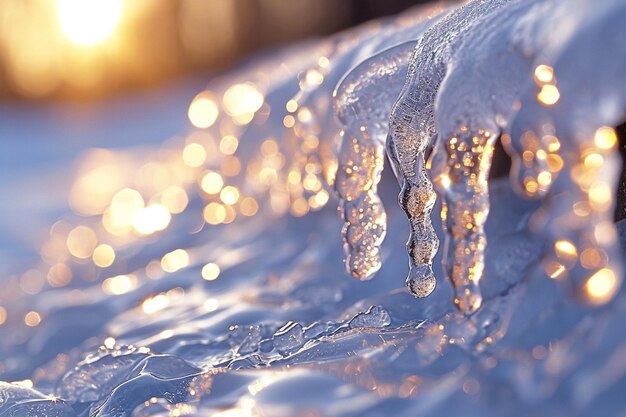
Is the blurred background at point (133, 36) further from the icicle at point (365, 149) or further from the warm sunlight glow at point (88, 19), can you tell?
the icicle at point (365, 149)

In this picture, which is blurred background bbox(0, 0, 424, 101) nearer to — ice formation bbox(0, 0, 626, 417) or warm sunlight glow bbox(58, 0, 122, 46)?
warm sunlight glow bbox(58, 0, 122, 46)

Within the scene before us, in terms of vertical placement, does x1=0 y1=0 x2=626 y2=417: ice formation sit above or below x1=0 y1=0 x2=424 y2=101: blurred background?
below

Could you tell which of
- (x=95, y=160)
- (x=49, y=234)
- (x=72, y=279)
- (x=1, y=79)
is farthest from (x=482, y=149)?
(x=1, y=79)

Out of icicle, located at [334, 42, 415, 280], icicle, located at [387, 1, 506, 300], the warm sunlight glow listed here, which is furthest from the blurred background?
icicle, located at [387, 1, 506, 300]

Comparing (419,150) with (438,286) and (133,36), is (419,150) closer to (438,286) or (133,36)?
(438,286)

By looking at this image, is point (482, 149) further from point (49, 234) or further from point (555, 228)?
point (49, 234)

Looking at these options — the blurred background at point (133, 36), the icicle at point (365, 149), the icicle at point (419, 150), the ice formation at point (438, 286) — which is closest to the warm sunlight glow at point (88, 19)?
the blurred background at point (133, 36)

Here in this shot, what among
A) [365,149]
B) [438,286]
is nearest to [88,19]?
[365,149]
